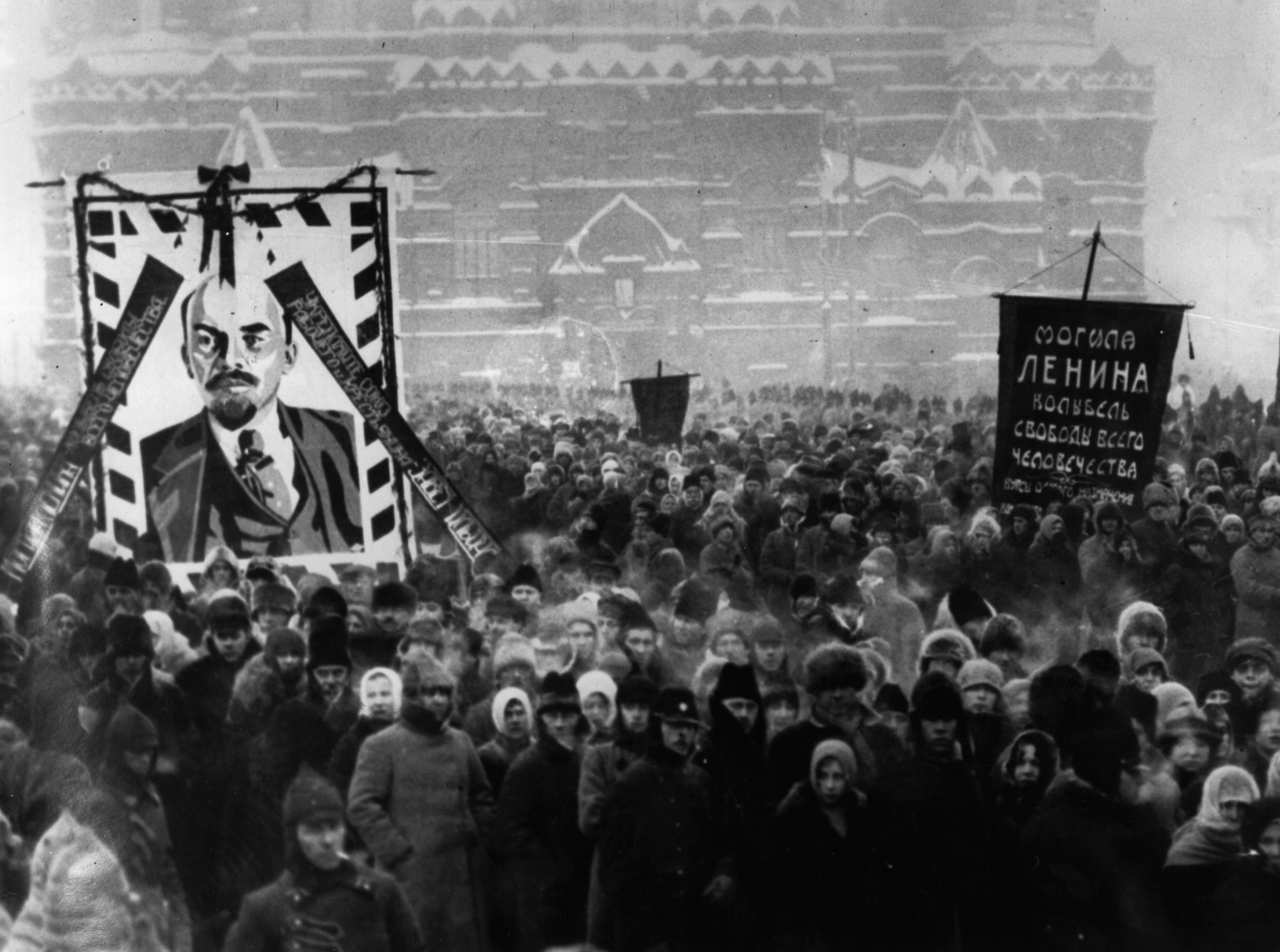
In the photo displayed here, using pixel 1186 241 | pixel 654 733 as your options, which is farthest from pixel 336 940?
pixel 1186 241

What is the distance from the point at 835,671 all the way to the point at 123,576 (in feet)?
9.05

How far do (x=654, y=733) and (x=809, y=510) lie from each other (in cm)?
108

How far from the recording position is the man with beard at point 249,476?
635 cm

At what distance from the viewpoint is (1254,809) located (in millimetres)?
5926

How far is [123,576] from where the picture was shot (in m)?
6.36

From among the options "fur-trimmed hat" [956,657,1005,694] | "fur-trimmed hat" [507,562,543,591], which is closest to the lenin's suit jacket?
"fur-trimmed hat" [507,562,543,591]

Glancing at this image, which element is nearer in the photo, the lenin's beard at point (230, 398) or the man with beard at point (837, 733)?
the man with beard at point (837, 733)

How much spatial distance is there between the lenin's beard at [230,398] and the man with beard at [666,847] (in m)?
1.95

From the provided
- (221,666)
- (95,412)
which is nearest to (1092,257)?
(221,666)

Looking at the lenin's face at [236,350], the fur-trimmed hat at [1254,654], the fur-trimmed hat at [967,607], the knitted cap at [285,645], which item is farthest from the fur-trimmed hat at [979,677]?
the lenin's face at [236,350]

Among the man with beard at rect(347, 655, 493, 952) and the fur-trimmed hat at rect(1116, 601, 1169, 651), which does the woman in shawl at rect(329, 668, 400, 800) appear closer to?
the man with beard at rect(347, 655, 493, 952)

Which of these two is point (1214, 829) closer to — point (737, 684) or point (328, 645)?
point (737, 684)

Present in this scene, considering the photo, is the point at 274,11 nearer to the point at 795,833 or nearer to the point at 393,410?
the point at 393,410

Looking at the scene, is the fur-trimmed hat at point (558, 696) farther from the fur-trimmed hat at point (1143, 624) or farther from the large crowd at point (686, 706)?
the fur-trimmed hat at point (1143, 624)
